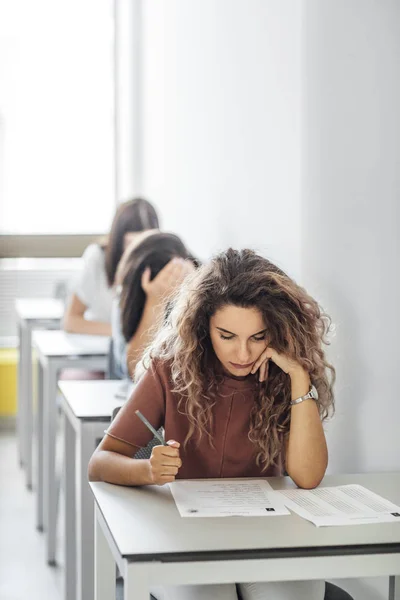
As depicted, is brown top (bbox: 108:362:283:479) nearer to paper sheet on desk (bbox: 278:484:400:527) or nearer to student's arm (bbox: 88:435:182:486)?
student's arm (bbox: 88:435:182:486)

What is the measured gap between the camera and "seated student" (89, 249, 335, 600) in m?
1.83

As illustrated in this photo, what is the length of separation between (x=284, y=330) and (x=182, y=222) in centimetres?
249

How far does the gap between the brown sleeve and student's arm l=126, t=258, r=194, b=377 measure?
3.50ft

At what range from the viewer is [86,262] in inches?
171

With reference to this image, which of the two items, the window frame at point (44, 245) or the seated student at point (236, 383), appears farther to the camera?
the window frame at point (44, 245)

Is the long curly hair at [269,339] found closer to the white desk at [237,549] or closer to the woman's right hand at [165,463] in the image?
the woman's right hand at [165,463]

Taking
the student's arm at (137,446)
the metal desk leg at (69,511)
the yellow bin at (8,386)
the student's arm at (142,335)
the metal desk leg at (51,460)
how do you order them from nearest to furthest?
the student's arm at (137,446) → the metal desk leg at (69,511) → the student's arm at (142,335) → the metal desk leg at (51,460) → the yellow bin at (8,386)

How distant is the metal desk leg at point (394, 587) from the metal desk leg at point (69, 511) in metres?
1.12

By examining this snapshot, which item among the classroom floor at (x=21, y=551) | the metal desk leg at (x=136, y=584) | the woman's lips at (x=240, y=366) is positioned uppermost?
the woman's lips at (x=240, y=366)

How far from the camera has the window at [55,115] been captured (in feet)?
19.0

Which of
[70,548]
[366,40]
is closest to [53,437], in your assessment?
[70,548]

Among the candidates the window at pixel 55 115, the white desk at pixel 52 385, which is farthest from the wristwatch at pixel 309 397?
the window at pixel 55 115

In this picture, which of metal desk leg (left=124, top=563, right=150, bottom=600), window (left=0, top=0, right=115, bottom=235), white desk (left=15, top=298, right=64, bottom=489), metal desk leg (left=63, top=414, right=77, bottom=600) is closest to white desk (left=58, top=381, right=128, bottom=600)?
metal desk leg (left=63, top=414, right=77, bottom=600)

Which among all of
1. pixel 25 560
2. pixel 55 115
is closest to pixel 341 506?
pixel 25 560
